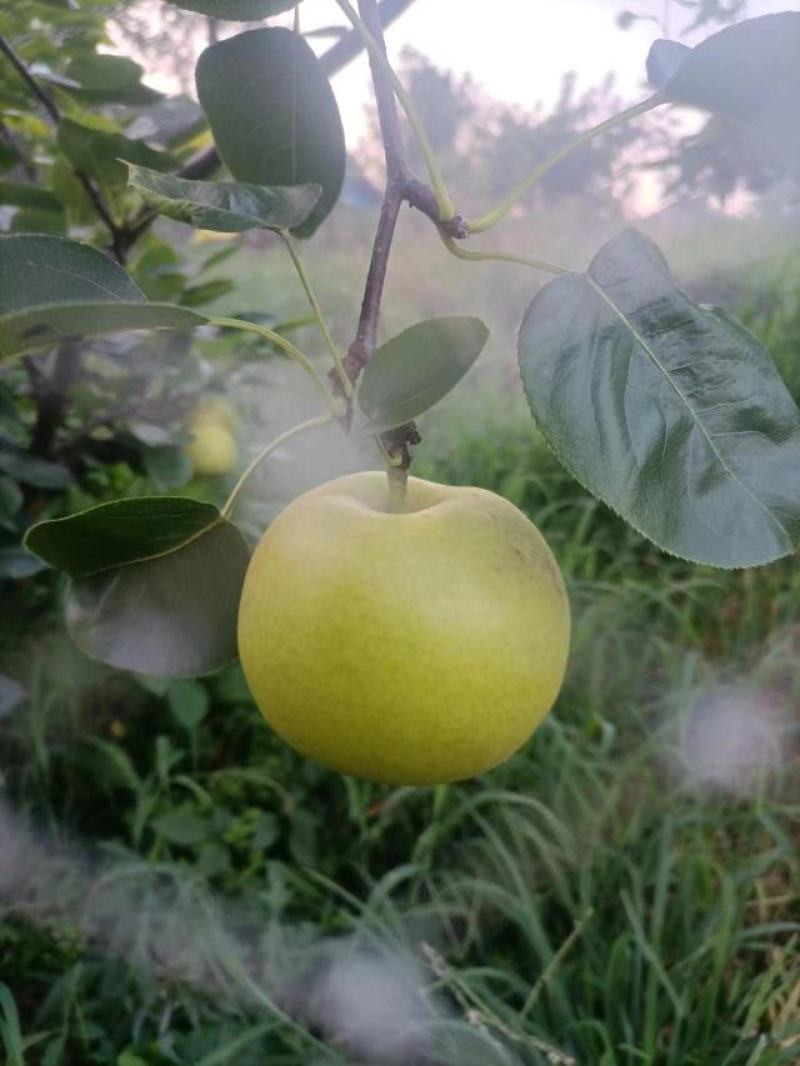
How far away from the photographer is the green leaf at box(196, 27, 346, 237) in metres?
0.62

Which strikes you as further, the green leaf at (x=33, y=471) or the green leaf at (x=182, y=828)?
the green leaf at (x=182, y=828)

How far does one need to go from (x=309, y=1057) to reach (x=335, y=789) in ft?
1.69

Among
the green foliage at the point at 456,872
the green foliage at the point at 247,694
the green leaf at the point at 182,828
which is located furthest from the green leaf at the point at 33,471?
the green leaf at the point at 182,828

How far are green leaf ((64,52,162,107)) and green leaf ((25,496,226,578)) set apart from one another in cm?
52

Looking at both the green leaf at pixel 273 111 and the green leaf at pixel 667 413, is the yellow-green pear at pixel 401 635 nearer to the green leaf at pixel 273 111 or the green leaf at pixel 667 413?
the green leaf at pixel 667 413

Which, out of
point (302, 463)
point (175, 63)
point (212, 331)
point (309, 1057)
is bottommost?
point (309, 1057)

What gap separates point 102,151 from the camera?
96 cm

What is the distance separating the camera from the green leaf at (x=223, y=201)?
441mm

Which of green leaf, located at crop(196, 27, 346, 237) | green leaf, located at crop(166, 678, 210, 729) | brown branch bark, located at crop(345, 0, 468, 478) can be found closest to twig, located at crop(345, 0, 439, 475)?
brown branch bark, located at crop(345, 0, 468, 478)

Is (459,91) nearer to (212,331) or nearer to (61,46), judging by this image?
(212,331)

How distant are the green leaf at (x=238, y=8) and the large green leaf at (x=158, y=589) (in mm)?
257

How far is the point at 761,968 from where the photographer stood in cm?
138

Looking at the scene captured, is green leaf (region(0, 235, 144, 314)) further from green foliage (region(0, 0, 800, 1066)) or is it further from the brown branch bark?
the brown branch bark

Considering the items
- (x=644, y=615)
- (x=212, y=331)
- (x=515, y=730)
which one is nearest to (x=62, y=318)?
(x=515, y=730)
